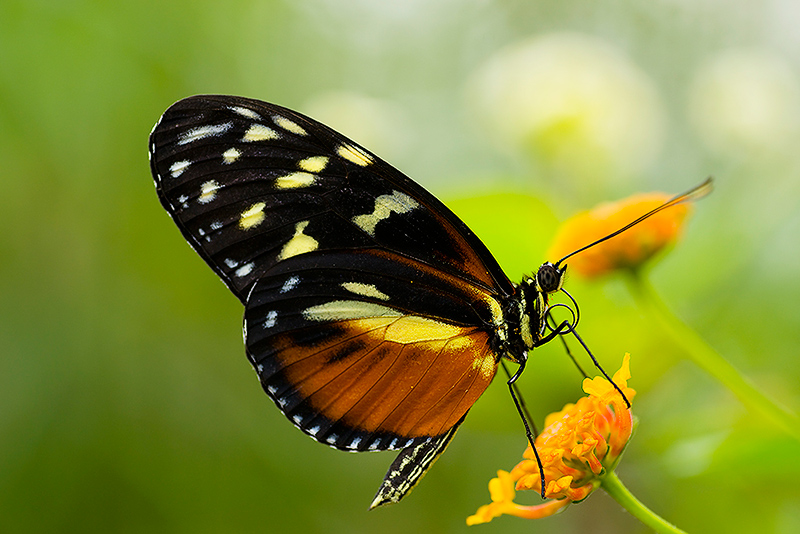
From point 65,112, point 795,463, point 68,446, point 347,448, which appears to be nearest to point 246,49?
point 65,112

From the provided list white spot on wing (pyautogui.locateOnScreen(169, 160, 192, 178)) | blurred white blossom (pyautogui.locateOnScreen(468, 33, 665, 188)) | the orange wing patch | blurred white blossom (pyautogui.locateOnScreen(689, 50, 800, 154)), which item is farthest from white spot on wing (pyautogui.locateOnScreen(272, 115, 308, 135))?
blurred white blossom (pyautogui.locateOnScreen(689, 50, 800, 154))

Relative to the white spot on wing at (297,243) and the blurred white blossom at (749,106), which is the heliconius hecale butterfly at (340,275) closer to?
the white spot on wing at (297,243)

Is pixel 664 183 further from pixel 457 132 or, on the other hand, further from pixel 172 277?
pixel 172 277

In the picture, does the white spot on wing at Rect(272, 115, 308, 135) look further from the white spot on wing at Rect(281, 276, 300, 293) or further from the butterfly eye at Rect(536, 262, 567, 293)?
the butterfly eye at Rect(536, 262, 567, 293)

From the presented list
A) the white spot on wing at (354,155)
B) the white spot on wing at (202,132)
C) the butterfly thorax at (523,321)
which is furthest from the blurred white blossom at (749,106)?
the white spot on wing at (202,132)

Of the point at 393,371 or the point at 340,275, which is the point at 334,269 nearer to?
the point at 340,275

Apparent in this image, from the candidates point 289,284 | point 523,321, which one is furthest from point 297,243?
point 523,321
